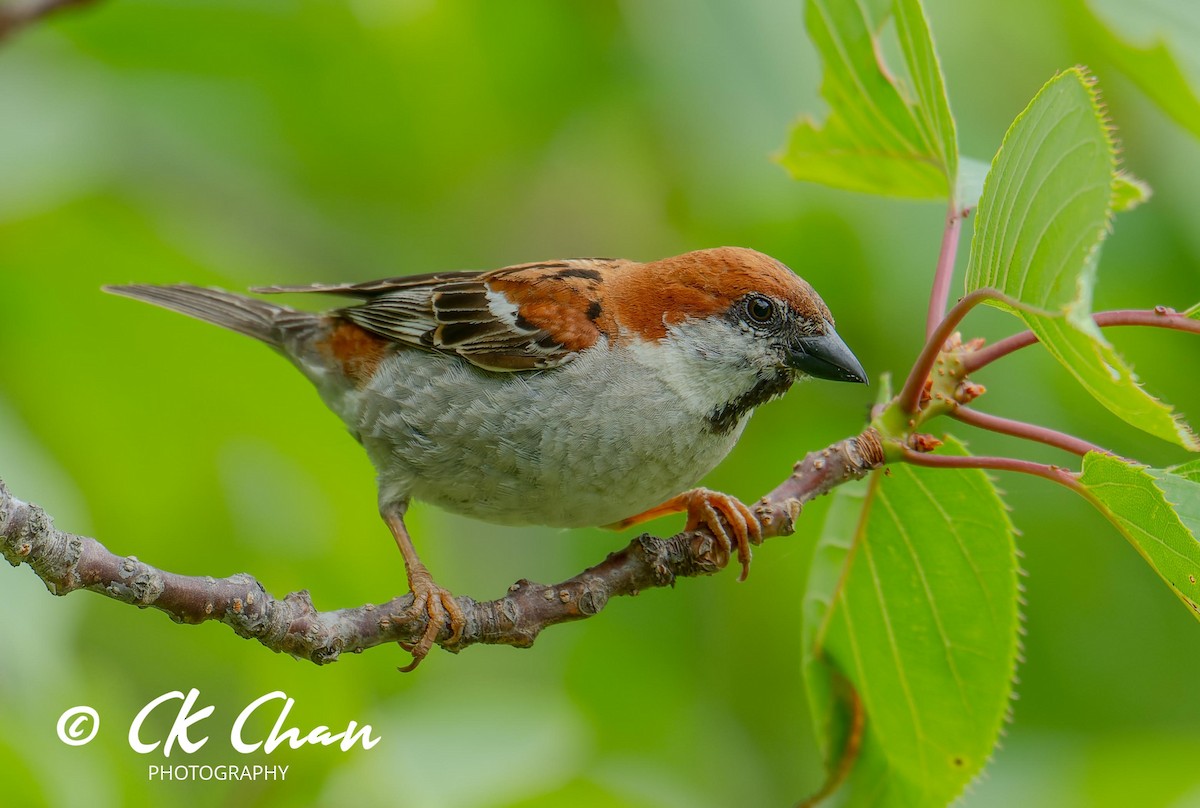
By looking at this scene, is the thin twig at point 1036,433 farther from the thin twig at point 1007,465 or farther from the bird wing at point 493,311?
the bird wing at point 493,311

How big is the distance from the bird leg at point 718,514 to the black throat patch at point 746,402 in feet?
0.74

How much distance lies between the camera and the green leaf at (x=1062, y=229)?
193cm

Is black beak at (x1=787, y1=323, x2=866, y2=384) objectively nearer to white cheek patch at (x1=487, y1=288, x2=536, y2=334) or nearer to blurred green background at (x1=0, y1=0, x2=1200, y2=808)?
blurred green background at (x1=0, y1=0, x2=1200, y2=808)

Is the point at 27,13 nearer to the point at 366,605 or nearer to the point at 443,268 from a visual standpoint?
the point at 366,605

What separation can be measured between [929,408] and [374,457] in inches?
88.6

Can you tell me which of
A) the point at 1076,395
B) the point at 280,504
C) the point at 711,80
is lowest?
the point at 1076,395

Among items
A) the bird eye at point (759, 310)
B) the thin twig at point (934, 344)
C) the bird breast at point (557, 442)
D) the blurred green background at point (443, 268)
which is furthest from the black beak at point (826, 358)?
the thin twig at point (934, 344)

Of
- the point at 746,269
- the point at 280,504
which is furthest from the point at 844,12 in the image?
the point at 280,504

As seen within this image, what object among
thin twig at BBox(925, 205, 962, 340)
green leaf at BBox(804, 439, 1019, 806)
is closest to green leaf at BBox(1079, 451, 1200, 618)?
green leaf at BBox(804, 439, 1019, 806)

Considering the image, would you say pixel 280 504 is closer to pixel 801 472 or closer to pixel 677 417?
pixel 677 417

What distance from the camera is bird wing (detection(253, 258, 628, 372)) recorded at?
408cm

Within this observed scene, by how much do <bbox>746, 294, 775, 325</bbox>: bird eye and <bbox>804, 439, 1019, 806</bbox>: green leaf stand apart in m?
0.78

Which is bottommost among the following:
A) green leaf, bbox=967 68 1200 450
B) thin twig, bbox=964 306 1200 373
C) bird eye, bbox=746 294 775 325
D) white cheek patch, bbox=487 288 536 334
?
bird eye, bbox=746 294 775 325

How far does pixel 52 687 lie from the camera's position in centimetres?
283
